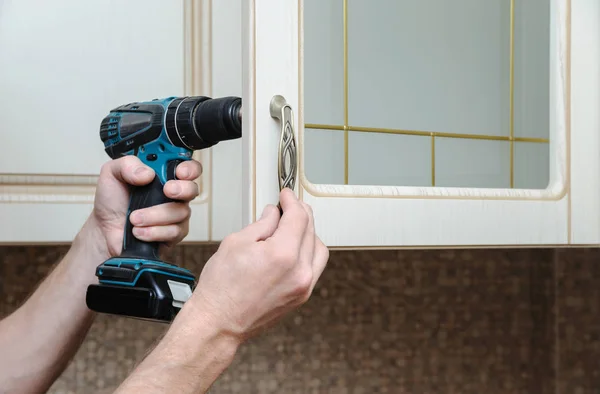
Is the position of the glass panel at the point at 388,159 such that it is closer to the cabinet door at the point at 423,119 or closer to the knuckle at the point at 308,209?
the cabinet door at the point at 423,119

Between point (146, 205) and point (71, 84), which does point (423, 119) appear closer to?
point (146, 205)

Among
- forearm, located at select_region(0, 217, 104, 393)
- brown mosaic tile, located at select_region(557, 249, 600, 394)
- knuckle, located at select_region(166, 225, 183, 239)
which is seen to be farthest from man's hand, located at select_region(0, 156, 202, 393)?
brown mosaic tile, located at select_region(557, 249, 600, 394)

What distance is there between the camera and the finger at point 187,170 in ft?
2.47

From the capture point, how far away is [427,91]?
0.82 m

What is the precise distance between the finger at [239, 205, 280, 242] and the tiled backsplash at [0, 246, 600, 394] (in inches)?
23.9

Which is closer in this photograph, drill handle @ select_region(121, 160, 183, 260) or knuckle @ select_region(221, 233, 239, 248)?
knuckle @ select_region(221, 233, 239, 248)

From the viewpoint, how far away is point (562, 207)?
86cm

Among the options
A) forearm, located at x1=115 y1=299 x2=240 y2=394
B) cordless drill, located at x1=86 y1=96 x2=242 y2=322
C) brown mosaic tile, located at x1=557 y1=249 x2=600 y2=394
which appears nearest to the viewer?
forearm, located at x1=115 y1=299 x2=240 y2=394

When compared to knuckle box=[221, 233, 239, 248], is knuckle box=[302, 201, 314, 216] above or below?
above

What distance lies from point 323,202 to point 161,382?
0.81ft

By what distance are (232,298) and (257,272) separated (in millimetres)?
33

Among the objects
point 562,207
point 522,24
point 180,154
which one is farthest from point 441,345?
point 180,154

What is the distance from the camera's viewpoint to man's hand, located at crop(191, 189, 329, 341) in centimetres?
61

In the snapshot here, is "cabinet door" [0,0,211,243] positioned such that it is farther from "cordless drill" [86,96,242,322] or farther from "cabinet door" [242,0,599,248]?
"cabinet door" [242,0,599,248]
